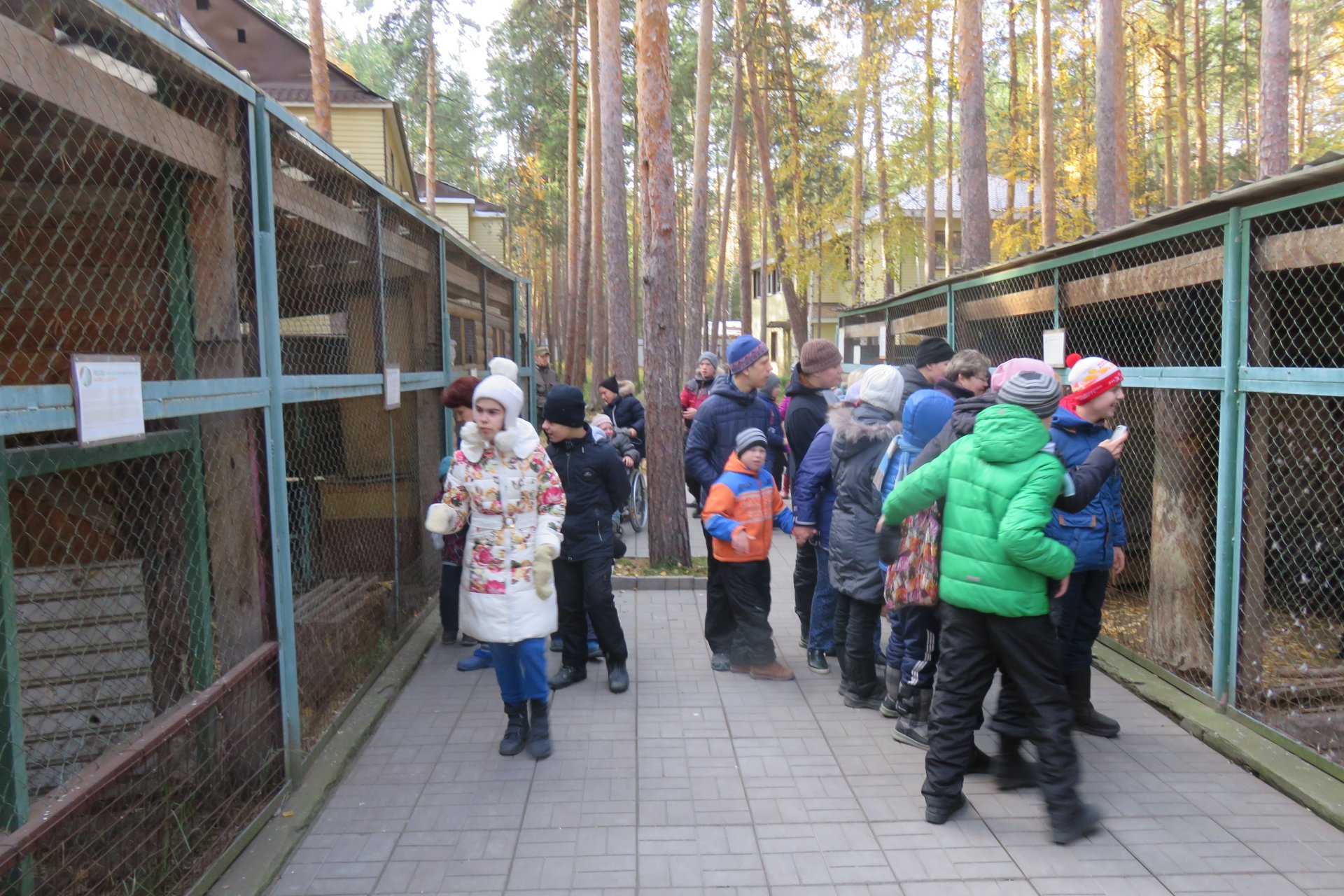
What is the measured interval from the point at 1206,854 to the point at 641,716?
269cm

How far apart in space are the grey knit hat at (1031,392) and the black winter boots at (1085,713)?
1.68m

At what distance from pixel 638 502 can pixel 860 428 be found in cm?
567

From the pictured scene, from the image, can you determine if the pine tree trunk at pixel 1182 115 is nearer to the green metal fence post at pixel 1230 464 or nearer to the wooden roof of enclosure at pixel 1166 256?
the wooden roof of enclosure at pixel 1166 256

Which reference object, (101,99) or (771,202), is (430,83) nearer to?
(771,202)

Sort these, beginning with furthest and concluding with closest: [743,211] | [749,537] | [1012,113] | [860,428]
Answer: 1. [1012,113]
2. [743,211]
3. [749,537]
4. [860,428]

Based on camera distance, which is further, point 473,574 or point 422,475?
point 422,475

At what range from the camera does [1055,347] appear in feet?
20.5

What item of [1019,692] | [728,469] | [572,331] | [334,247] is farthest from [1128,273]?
[572,331]

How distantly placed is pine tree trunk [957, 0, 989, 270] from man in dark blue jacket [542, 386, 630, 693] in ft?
25.3

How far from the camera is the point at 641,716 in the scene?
508cm

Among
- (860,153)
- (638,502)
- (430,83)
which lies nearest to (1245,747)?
(638,502)

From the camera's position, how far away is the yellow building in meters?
21.6

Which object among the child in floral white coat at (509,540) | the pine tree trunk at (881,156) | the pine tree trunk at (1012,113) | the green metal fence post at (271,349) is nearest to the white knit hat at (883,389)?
the child in floral white coat at (509,540)

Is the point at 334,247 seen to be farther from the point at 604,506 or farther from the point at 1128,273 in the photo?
the point at 1128,273
